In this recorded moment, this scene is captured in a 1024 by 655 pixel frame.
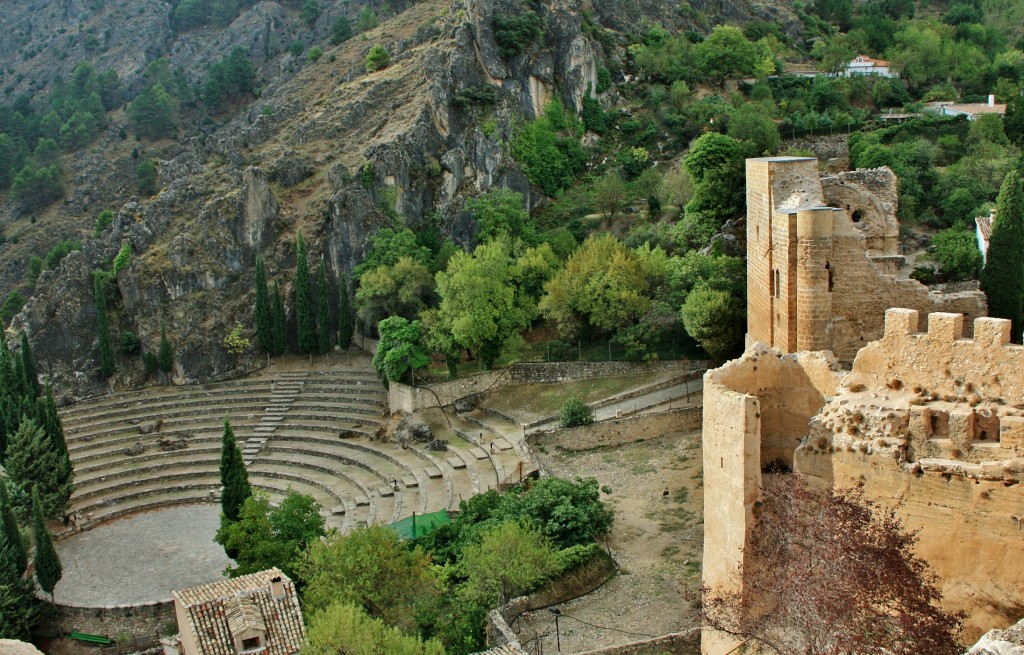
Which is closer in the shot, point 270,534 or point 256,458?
point 270,534

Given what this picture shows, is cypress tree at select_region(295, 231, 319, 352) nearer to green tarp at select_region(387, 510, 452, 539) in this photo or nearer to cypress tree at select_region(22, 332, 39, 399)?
cypress tree at select_region(22, 332, 39, 399)

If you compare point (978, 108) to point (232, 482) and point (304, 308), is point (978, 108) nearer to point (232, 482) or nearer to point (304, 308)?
point (304, 308)

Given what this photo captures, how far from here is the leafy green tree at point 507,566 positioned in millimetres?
25141

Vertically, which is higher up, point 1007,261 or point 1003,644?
point 1007,261

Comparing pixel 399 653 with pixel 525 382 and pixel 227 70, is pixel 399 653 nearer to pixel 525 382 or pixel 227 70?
pixel 525 382

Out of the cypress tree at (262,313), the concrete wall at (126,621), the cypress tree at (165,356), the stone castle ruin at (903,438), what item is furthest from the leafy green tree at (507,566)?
the cypress tree at (165,356)

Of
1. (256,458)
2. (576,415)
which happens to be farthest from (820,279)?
(256,458)

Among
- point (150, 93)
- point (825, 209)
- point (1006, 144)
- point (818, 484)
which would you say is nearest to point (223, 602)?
point (818, 484)

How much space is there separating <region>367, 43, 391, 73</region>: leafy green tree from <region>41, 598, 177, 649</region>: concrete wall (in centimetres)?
3859

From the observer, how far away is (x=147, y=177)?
69.5 metres

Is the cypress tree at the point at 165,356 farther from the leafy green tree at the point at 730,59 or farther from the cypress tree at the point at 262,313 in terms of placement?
the leafy green tree at the point at 730,59

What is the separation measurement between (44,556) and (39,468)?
5.37 meters

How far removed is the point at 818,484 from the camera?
1656 centimetres

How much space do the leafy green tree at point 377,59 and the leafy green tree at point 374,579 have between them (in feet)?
136
